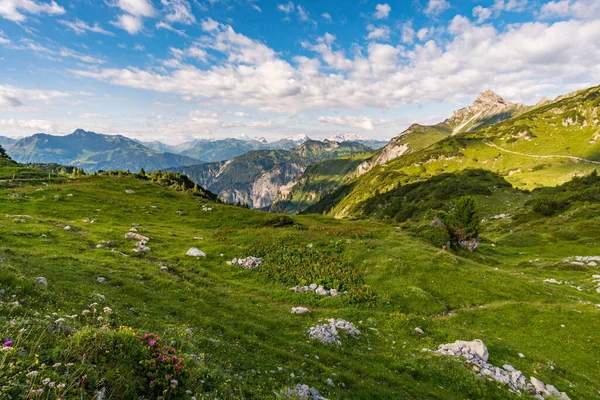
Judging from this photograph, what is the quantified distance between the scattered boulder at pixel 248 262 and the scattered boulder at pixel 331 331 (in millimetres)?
15325

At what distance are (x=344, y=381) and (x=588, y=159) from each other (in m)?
265

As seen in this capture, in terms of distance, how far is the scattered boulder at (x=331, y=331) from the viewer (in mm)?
18078

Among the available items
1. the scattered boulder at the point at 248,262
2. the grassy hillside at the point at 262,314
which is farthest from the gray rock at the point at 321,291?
the scattered boulder at the point at 248,262

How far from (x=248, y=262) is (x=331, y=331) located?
58.1 feet

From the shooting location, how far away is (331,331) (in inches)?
739

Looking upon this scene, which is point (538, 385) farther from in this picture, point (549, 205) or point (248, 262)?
point (549, 205)

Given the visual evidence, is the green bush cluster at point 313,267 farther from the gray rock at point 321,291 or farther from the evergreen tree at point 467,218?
the evergreen tree at point 467,218

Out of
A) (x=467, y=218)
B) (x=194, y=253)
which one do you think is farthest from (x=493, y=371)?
(x=467, y=218)

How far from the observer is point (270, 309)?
76.0ft

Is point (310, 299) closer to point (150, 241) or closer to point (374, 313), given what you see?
point (374, 313)

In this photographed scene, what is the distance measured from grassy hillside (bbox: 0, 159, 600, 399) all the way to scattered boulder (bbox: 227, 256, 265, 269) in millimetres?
1186

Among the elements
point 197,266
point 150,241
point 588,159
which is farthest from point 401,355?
point 588,159

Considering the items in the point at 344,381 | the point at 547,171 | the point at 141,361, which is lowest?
the point at 344,381

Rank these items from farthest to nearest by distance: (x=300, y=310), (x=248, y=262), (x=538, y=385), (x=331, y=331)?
(x=248, y=262), (x=300, y=310), (x=331, y=331), (x=538, y=385)
